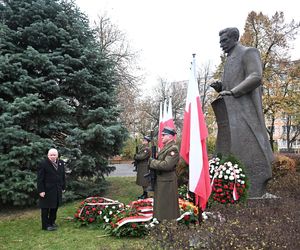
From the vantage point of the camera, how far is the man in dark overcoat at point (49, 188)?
6.13 metres

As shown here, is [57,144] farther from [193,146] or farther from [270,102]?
[270,102]

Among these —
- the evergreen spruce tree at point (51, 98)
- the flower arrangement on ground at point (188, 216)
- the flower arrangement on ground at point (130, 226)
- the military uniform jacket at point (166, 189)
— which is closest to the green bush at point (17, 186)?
the evergreen spruce tree at point (51, 98)

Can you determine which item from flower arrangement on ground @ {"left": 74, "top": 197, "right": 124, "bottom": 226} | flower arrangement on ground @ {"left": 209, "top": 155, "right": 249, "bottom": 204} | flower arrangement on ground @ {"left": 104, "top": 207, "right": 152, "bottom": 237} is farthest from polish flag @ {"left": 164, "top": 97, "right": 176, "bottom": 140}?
flower arrangement on ground @ {"left": 104, "top": 207, "right": 152, "bottom": 237}

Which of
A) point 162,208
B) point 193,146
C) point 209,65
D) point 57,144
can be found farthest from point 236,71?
point 209,65

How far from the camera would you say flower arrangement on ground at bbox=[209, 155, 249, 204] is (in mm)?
6453

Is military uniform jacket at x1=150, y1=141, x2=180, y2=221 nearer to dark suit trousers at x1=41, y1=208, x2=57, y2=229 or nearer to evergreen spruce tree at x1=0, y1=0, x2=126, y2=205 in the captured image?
dark suit trousers at x1=41, y1=208, x2=57, y2=229

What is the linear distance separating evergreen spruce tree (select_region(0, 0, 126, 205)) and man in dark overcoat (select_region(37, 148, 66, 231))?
61.3 inches

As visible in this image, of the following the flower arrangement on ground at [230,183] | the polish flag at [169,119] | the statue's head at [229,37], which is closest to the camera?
the flower arrangement on ground at [230,183]

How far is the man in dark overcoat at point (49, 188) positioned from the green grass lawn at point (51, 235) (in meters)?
0.26

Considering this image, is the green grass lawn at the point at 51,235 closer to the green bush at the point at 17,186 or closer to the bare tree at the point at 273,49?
the green bush at the point at 17,186

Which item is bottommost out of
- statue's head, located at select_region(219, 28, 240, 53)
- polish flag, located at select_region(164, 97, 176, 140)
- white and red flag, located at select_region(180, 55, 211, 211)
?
white and red flag, located at select_region(180, 55, 211, 211)

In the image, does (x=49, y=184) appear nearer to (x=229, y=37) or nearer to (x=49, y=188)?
(x=49, y=188)

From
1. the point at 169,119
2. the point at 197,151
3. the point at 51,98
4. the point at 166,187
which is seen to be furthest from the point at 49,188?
the point at 169,119

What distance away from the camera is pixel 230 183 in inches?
255
